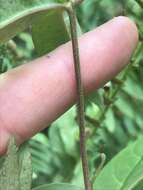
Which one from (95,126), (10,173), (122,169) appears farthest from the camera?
(95,126)

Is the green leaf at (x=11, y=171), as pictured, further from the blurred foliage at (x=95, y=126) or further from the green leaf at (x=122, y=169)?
the blurred foliage at (x=95, y=126)

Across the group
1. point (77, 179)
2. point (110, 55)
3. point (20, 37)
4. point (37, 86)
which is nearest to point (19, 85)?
point (37, 86)

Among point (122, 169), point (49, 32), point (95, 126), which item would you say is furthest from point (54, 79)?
point (95, 126)

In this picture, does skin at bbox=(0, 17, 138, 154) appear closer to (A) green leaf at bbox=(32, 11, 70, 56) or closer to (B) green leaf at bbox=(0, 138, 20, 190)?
(A) green leaf at bbox=(32, 11, 70, 56)

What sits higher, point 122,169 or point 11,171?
point 11,171

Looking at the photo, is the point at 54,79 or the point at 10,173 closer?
the point at 10,173

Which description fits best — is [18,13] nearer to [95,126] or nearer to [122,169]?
[122,169]

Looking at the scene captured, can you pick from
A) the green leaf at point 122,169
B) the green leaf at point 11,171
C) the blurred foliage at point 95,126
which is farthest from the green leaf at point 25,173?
the blurred foliage at point 95,126

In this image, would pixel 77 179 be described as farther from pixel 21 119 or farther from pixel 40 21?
pixel 40 21
